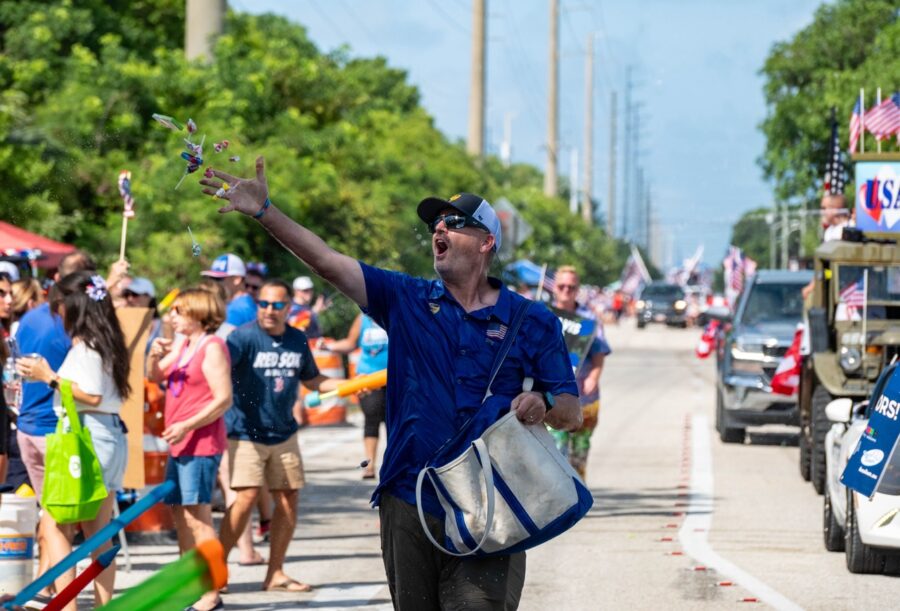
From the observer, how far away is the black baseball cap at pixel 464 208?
5703 mm

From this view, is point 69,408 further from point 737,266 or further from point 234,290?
point 737,266

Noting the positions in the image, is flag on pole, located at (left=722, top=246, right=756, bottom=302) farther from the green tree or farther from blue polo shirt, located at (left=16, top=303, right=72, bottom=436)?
blue polo shirt, located at (left=16, top=303, right=72, bottom=436)

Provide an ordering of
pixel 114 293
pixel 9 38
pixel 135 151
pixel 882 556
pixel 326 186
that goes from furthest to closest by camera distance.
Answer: pixel 9 38 → pixel 326 186 → pixel 135 151 → pixel 114 293 → pixel 882 556

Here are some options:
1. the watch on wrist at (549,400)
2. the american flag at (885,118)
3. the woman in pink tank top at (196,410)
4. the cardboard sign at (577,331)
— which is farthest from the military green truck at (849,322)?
the watch on wrist at (549,400)

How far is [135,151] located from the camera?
23141 millimetres

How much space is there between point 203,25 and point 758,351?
10391 millimetres

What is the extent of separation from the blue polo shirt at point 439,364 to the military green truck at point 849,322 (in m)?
7.99

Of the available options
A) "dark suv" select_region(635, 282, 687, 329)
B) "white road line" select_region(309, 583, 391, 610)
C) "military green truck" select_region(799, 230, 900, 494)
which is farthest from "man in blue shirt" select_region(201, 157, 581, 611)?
"dark suv" select_region(635, 282, 687, 329)

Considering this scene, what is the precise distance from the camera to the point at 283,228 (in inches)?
216

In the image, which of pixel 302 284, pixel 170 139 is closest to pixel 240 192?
pixel 302 284

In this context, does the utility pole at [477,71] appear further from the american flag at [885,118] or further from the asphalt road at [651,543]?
the american flag at [885,118]

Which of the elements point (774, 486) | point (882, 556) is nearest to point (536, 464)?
point (882, 556)

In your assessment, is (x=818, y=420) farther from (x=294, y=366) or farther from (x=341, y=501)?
(x=294, y=366)

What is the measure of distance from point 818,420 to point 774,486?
143cm
